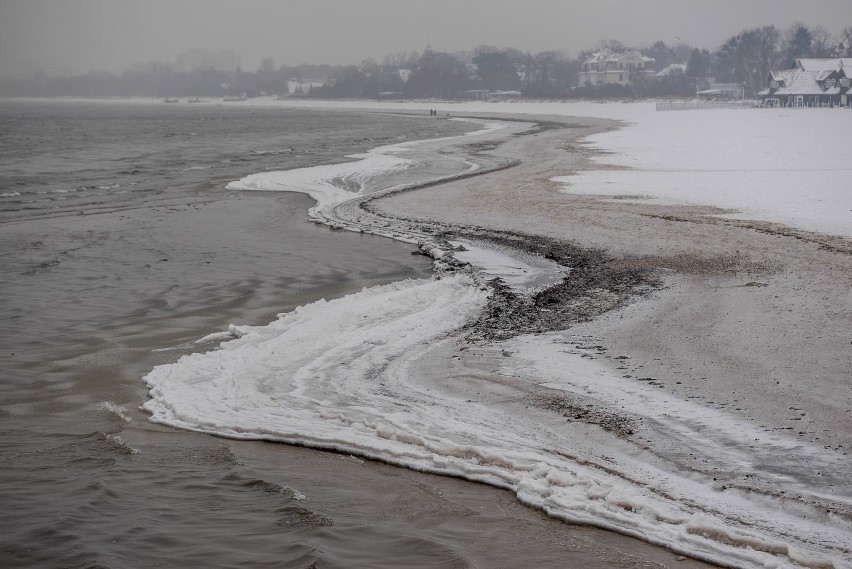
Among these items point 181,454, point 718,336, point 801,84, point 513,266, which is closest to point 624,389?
point 718,336

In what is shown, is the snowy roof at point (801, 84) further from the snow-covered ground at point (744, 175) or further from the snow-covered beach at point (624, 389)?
the snow-covered beach at point (624, 389)

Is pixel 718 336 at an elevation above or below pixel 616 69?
below

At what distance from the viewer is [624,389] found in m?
8.30

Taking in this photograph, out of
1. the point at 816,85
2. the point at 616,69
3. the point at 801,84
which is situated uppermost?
the point at 616,69

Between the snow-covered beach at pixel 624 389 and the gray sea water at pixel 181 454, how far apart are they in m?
0.43

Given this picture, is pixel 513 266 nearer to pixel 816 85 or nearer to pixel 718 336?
pixel 718 336

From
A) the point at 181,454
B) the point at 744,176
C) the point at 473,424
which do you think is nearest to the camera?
the point at 181,454

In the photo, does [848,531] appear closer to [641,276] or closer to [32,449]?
[32,449]

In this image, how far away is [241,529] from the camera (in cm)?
544

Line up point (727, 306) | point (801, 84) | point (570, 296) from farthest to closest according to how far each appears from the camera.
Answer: point (801, 84), point (570, 296), point (727, 306)

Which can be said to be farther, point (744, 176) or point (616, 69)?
point (616, 69)

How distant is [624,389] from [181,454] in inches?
163

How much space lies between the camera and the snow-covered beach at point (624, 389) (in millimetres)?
5863

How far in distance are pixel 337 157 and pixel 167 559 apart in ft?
127
